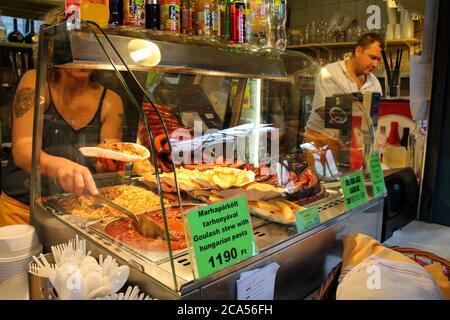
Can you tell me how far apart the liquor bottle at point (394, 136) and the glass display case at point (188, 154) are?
0.97 metres

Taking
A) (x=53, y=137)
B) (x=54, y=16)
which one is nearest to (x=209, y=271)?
(x=53, y=137)

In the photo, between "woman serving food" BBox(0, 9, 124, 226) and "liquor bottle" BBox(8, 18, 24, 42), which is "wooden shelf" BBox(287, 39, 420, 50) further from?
"woman serving food" BBox(0, 9, 124, 226)

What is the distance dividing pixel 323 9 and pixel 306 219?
4319mm

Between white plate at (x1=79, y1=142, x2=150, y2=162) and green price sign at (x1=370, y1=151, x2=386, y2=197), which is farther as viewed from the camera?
green price sign at (x1=370, y1=151, x2=386, y2=197)

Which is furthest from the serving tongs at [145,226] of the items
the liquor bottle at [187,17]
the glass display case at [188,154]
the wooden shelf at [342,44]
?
the wooden shelf at [342,44]

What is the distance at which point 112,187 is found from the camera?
4.20 ft

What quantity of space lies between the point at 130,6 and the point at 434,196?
155 centimetres

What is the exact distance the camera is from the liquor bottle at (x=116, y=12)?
1.14m

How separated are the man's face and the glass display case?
1.66 m

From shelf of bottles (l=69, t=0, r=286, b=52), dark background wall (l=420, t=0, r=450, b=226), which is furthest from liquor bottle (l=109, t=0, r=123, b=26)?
dark background wall (l=420, t=0, r=450, b=226)

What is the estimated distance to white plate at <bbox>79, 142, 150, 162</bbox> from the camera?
3.83 feet

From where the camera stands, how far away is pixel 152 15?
3.99 feet

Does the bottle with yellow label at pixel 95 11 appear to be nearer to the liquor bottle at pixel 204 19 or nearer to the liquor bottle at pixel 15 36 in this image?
the liquor bottle at pixel 204 19
